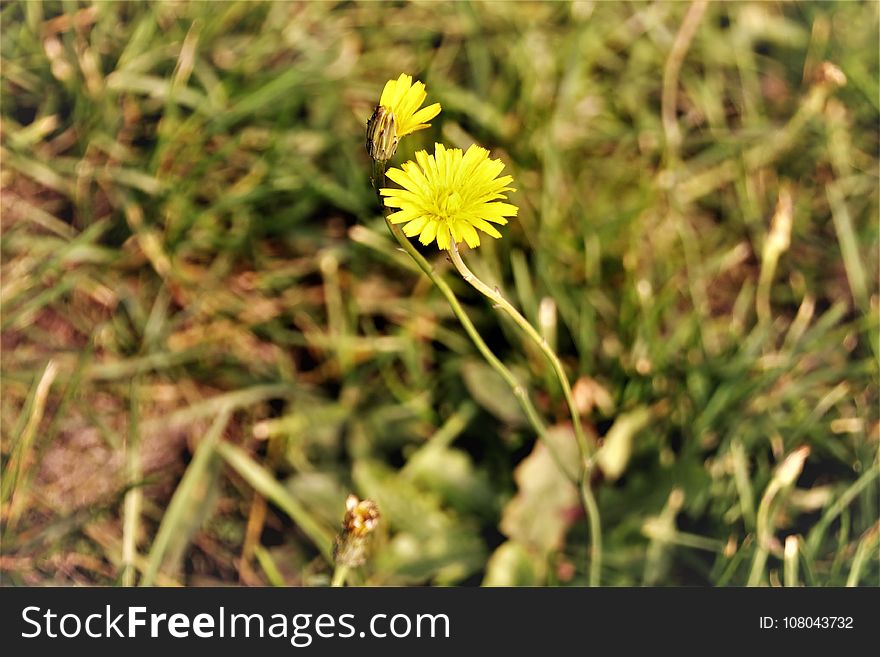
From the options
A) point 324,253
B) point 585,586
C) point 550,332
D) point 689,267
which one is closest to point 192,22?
point 324,253

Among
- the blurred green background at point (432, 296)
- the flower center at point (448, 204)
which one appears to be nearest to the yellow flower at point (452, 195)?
the flower center at point (448, 204)

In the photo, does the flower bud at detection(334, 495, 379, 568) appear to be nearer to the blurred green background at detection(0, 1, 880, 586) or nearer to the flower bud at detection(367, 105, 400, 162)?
the blurred green background at detection(0, 1, 880, 586)

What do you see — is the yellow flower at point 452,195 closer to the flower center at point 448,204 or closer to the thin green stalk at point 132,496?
the flower center at point 448,204

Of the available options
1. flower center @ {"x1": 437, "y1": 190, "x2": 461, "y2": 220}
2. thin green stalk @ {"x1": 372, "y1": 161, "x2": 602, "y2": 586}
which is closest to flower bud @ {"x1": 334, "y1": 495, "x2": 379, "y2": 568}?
thin green stalk @ {"x1": 372, "y1": 161, "x2": 602, "y2": 586}

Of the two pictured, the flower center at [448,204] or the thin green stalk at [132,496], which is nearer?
the flower center at [448,204]

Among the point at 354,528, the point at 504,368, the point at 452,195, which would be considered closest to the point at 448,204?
the point at 452,195

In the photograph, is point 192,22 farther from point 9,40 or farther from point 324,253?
point 324,253
